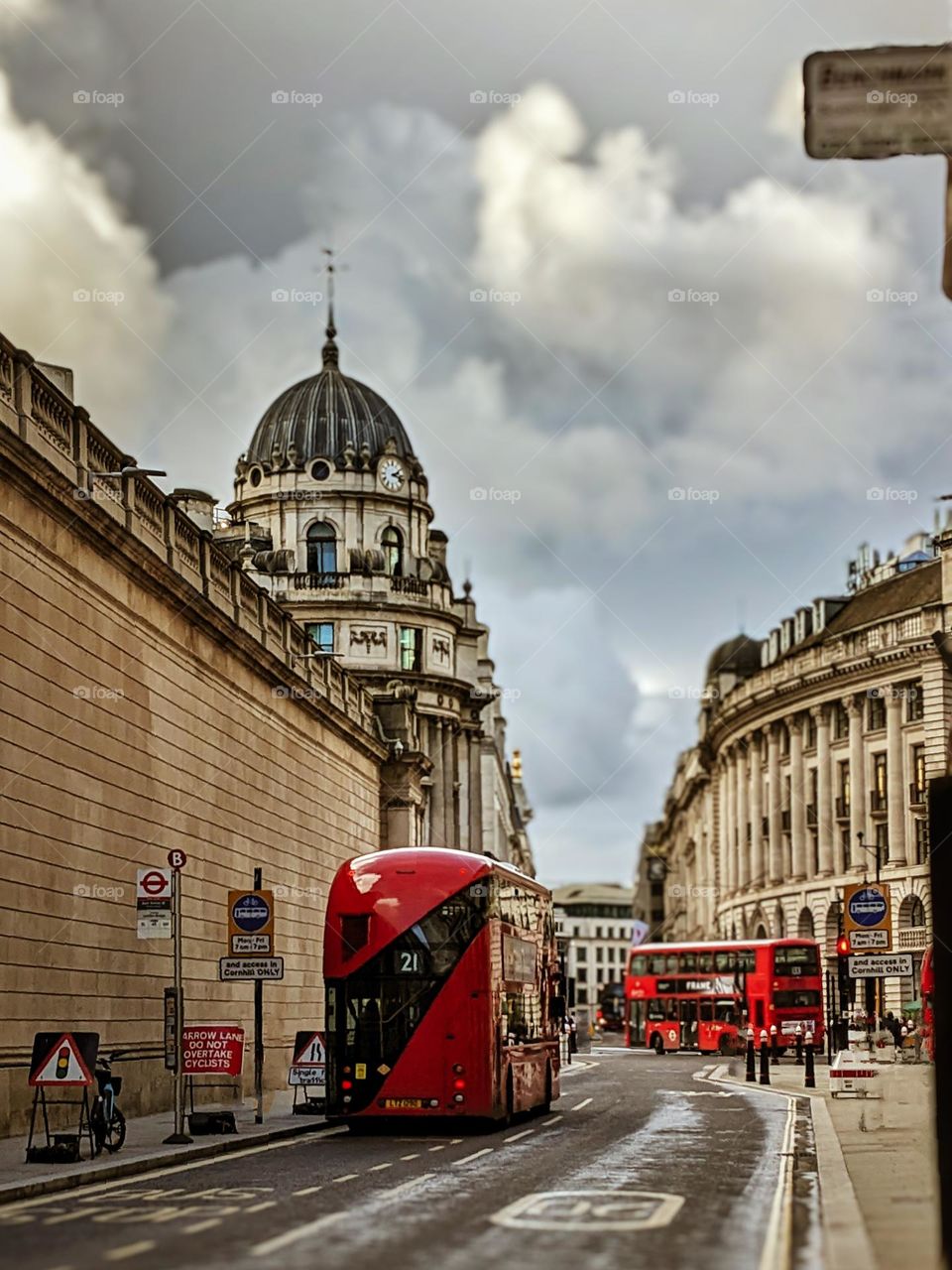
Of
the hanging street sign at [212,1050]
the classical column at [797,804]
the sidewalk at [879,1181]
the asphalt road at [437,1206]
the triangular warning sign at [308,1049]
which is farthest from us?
the classical column at [797,804]

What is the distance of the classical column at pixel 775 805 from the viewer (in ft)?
372

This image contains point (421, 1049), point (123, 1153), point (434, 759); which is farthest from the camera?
point (434, 759)

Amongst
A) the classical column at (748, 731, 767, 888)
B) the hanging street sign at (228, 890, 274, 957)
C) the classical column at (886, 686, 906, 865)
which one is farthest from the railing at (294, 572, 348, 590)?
the hanging street sign at (228, 890, 274, 957)

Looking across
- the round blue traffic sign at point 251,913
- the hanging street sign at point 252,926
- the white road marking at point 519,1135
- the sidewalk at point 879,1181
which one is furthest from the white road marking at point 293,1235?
the round blue traffic sign at point 251,913

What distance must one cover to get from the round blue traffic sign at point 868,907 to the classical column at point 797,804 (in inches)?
3009

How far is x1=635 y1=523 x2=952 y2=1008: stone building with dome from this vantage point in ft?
306

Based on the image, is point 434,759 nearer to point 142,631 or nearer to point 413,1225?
point 142,631

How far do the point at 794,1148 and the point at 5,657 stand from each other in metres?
12.0

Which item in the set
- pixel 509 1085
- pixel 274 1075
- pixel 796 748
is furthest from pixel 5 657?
pixel 796 748

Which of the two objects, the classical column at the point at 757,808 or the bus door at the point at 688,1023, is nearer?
the bus door at the point at 688,1023

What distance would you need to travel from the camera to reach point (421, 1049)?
96.1 feet

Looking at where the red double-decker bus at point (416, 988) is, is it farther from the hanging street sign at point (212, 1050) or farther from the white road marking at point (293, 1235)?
the white road marking at point (293, 1235)

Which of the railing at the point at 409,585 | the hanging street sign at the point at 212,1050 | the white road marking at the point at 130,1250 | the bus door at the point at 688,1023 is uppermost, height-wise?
the railing at the point at 409,585

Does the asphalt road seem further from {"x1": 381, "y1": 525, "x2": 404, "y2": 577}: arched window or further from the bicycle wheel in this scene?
{"x1": 381, "y1": 525, "x2": 404, "y2": 577}: arched window
